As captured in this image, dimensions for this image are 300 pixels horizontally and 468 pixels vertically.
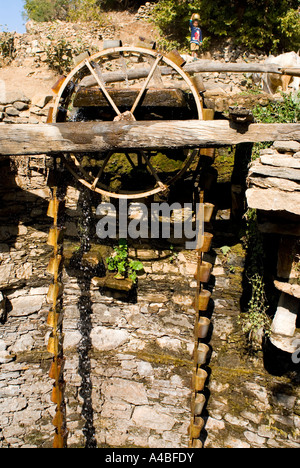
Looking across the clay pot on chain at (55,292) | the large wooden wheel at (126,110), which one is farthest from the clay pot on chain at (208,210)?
the clay pot on chain at (55,292)

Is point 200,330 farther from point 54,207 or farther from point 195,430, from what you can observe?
point 54,207

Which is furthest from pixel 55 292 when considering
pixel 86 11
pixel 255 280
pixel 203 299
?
pixel 86 11

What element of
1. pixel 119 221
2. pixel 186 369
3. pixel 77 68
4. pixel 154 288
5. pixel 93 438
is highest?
pixel 77 68

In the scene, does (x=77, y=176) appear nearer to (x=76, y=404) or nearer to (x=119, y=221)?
(x=119, y=221)

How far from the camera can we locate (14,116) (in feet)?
17.4

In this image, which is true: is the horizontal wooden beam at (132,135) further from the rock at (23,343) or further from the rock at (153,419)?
the rock at (153,419)

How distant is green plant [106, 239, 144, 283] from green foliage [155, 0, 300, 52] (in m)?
6.40

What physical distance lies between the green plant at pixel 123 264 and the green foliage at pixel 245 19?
252 inches

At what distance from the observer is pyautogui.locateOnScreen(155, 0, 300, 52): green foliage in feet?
27.8

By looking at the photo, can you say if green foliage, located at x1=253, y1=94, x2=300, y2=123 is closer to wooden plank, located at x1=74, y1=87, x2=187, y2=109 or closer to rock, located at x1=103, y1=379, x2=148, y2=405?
wooden plank, located at x1=74, y1=87, x2=187, y2=109

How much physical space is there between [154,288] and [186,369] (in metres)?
1.11

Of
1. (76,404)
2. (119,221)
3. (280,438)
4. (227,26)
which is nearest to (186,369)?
(280,438)

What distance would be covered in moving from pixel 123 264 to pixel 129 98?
2034mm

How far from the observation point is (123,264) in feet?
16.2
